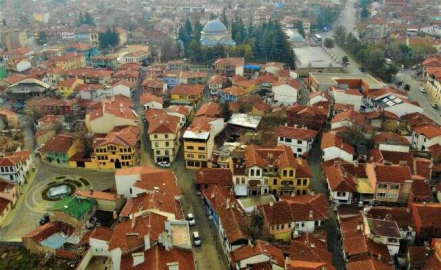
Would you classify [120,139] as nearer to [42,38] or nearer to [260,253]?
[260,253]

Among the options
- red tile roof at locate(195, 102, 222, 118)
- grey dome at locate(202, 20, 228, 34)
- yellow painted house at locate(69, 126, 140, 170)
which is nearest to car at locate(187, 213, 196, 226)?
yellow painted house at locate(69, 126, 140, 170)

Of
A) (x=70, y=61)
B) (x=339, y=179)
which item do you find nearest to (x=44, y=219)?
(x=339, y=179)

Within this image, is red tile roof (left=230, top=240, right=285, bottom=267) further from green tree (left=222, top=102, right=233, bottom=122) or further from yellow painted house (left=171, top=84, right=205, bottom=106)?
yellow painted house (left=171, top=84, right=205, bottom=106)

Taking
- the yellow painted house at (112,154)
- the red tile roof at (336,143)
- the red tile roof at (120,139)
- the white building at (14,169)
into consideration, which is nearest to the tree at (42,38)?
the red tile roof at (120,139)

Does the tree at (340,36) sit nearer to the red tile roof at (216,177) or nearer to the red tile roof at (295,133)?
the red tile roof at (295,133)

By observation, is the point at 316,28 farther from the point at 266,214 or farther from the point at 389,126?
the point at 266,214

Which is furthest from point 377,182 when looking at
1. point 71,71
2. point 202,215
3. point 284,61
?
point 71,71
